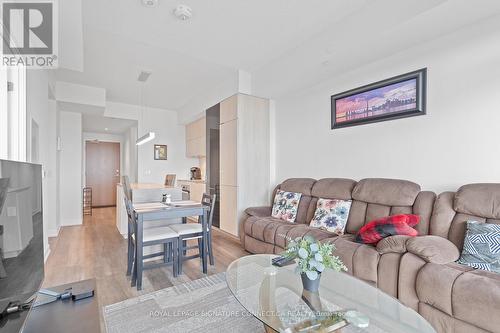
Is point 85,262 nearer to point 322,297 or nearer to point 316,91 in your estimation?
point 322,297

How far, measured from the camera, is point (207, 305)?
2178 millimetres

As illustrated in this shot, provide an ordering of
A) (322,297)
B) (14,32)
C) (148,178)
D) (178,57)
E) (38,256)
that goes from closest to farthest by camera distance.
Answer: (38,256) → (322,297) → (14,32) → (178,57) → (148,178)

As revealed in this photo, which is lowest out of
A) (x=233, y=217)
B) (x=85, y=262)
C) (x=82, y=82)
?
(x=85, y=262)

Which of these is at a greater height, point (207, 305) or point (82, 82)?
point (82, 82)

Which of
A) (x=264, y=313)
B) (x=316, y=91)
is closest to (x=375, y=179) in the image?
(x=316, y=91)

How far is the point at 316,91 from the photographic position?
3617 mm

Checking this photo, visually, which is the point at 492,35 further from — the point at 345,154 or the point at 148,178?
the point at 148,178

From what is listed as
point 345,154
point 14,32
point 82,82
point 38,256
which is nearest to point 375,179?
point 345,154

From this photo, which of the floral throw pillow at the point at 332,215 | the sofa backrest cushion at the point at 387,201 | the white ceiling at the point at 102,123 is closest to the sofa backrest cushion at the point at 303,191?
the floral throw pillow at the point at 332,215

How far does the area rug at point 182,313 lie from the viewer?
188 centimetres

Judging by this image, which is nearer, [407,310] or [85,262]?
[407,310]

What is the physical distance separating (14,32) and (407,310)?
337cm

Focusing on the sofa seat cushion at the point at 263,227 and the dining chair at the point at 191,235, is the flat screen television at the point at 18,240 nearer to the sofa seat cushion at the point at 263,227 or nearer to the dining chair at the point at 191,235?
the dining chair at the point at 191,235

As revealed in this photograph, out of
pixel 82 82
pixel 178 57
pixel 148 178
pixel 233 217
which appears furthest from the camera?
pixel 148 178
